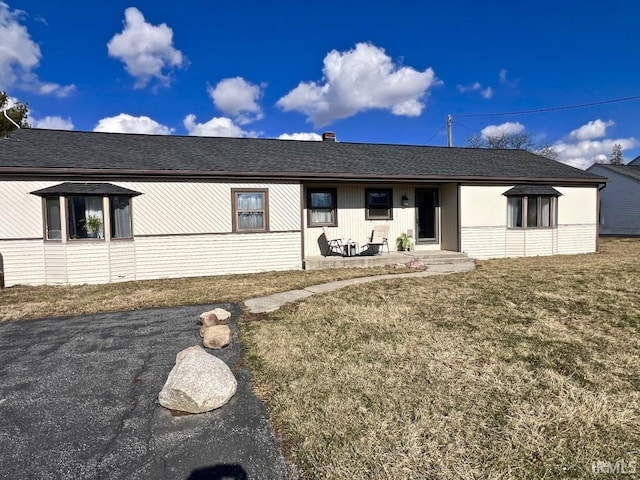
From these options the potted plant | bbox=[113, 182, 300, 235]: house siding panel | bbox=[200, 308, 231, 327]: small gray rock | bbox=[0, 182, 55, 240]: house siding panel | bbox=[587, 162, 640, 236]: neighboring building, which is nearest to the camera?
bbox=[200, 308, 231, 327]: small gray rock

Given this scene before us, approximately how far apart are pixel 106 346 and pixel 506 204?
38.2 feet

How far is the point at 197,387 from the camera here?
9.78ft

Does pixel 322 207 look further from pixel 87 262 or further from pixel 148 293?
pixel 87 262

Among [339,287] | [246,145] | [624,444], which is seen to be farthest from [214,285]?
[624,444]

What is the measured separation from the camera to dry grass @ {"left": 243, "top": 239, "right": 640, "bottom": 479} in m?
2.30

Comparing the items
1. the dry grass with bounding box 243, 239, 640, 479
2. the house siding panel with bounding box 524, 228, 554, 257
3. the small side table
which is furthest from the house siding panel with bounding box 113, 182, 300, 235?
the house siding panel with bounding box 524, 228, 554, 257

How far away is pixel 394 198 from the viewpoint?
1213 cm

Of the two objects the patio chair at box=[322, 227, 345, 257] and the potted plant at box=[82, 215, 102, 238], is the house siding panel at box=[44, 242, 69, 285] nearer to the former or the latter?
the potted plant at box=[82, 215, 102, 238]

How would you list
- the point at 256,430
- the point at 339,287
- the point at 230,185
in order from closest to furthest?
1. the point at 256,430
2. the point at 339,287
3. the point at 230,185

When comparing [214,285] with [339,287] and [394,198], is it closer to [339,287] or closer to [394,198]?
[339,287]

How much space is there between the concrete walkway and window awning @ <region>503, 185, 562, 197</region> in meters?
3.22

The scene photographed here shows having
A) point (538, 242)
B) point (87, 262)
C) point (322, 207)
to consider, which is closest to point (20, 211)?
point (87, 262)

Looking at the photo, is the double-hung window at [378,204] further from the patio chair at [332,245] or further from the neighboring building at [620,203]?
the neighboring building at [620,203]

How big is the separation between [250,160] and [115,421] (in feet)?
28.3
